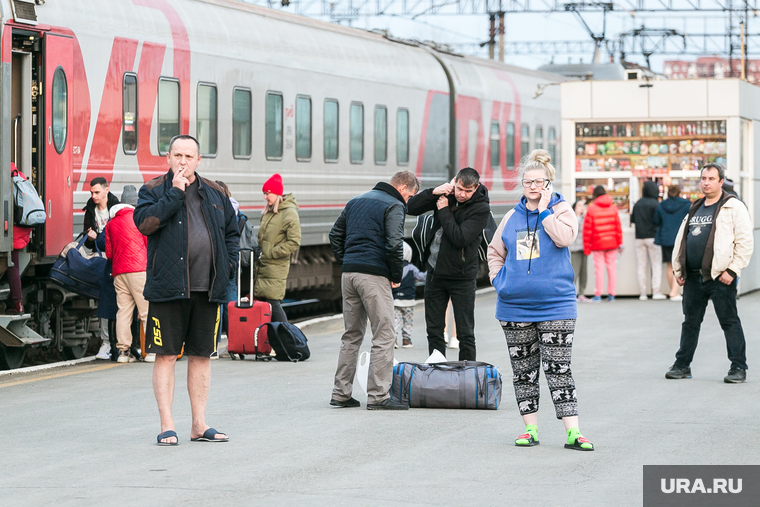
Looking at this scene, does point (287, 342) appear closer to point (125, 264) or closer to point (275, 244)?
point (275, 244)

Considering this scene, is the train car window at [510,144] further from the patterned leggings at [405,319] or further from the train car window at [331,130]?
the patterned leggings at [405,319]

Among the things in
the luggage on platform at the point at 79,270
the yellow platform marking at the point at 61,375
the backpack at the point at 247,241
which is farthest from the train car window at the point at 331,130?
the yellow platform marking at the point at 61,375

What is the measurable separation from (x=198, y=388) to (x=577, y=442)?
7.48ft

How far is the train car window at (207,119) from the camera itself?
50.1 feet

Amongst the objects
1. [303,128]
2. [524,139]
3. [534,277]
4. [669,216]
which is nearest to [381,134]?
[303,128]

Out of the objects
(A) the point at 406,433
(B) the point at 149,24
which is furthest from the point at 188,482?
(B) the point at 149,24

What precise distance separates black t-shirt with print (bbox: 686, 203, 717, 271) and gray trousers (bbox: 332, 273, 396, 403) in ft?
9.57

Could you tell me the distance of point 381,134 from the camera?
19.8 m

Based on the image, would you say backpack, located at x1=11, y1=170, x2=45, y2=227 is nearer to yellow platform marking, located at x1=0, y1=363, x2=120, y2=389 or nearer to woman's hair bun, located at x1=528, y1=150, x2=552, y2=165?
yellow platform marking, located at x1=0, y1=363, x2=120, y2=389

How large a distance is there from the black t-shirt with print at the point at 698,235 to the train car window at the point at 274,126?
23.1ft

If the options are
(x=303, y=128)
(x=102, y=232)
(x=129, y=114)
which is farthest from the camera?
(x=303, y=128)

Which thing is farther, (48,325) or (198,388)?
(48,325)

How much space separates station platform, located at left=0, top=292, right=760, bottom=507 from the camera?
21.7 feet

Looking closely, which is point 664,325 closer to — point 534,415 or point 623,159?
point 623,159
